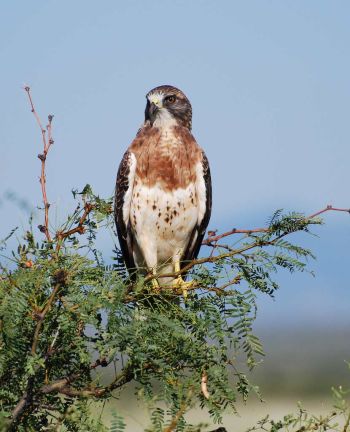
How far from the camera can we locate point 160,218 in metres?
7.93

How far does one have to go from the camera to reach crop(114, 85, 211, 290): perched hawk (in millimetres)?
7906

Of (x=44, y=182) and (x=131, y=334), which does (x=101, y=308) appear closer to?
(x=131, y=334)

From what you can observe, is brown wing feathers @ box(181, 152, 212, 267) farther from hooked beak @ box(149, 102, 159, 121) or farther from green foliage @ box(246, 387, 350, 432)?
green foliage @ box(246, 387, 350, 432)

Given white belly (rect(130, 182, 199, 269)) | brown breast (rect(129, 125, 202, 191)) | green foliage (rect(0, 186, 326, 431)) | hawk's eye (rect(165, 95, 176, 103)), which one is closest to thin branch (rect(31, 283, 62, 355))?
green foliage (rect(0, 186, 326, 431))

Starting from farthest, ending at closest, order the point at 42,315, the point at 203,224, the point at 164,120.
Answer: the point at 164,120 → the point at 203,224 → the point at 42,315

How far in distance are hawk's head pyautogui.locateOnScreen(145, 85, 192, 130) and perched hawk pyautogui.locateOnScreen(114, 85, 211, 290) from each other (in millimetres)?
75

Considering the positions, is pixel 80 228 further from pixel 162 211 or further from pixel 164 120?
pixel 164 120

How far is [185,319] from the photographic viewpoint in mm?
5223

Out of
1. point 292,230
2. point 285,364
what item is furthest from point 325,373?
point 292,230

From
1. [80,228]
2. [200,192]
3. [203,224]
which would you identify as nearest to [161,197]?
[200,192]

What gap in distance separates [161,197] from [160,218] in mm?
165

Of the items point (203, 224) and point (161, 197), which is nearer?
point (161, 197)

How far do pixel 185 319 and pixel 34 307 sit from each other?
1.03 metres

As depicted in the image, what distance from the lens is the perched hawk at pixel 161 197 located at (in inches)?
311
